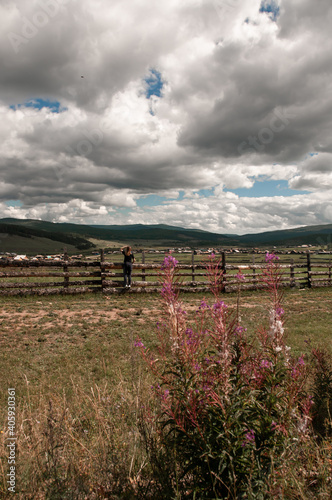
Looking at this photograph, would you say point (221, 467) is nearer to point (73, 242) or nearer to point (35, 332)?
point (35, 332)

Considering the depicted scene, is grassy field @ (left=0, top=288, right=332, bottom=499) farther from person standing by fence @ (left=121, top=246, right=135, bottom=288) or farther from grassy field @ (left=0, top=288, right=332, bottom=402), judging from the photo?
person standing by fence @ (left=121, top=246, right=135, bottom=288)

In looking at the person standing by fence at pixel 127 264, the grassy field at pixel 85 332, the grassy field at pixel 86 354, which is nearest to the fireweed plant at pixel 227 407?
the grassy field at pixel 86 354

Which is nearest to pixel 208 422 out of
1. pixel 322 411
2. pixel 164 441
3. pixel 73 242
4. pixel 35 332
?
pixel 164 441

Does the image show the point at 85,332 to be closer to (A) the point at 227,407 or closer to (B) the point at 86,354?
(B) the point at 86,354

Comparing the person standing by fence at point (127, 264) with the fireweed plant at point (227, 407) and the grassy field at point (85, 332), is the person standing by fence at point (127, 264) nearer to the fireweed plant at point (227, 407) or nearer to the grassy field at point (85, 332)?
the grassy field at point (85, 332)

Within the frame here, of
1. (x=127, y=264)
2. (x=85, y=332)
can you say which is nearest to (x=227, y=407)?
(x=85, y=332)

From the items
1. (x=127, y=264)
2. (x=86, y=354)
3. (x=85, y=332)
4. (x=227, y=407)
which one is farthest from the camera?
(x=127, y=264)

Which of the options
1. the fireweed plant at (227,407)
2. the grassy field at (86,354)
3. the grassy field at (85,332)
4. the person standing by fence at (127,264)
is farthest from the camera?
the person standing by fence at (127,264)

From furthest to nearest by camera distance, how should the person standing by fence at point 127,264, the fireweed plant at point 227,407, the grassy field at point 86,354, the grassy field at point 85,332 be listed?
1. the person standing by fence at point 127,264
2. the grassy field at point 85,332
3. the grassy field at point 86,354
4. the fireweed plant at point 227,407

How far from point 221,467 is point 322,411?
2814mm

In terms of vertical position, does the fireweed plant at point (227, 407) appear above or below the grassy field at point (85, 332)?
above

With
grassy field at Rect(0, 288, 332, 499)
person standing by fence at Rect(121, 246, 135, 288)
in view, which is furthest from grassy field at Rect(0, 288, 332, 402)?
person standing by fence at Rect(121, 246, 135, 288)

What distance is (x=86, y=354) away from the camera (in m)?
6.73

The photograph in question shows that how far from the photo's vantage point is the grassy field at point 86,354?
307 centimetres
